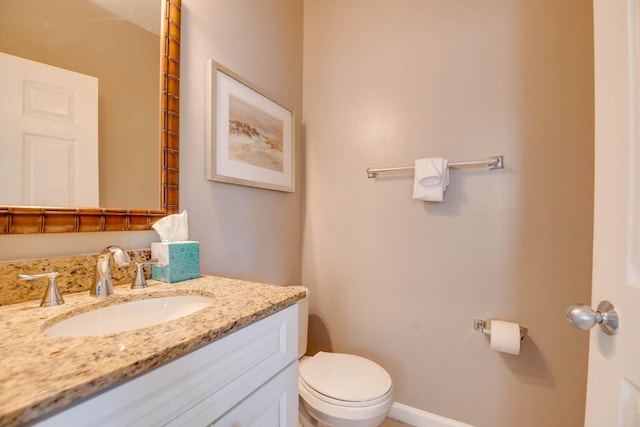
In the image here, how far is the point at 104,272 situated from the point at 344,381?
3.39 ft

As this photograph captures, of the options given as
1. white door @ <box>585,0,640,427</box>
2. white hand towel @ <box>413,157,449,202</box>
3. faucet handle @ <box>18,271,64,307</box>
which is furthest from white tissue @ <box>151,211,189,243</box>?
white door @ <box>585,0,640,427</box>

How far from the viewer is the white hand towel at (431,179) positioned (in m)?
1.33

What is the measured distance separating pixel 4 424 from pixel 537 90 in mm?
1839

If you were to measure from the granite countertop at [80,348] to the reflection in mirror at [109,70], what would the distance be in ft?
1.13

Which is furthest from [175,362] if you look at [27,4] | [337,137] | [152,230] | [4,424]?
[337,137]

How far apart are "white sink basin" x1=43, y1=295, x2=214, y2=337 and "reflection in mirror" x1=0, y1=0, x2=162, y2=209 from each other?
1.11ft

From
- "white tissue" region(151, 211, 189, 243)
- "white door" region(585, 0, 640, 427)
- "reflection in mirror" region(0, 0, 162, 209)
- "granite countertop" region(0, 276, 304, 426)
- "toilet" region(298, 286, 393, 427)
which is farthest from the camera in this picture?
"toilet" region(298, 286, 393, 427)

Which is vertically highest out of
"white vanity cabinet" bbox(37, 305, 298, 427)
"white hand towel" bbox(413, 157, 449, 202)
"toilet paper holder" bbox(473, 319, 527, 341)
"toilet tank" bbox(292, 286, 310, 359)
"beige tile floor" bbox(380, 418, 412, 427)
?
"white hand towel" bbox(413, 157, 449, 202)

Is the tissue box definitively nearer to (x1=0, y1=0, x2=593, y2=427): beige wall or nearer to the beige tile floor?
(x1=0, y1=0, x2=593, y2=427): beige wall

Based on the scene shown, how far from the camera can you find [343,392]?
1.12 meters

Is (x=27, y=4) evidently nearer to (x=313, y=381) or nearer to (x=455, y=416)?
(x=313, y=381)

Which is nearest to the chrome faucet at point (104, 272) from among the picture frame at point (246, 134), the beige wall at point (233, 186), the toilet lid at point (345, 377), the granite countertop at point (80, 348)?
the granite countertop at point (80, 348)

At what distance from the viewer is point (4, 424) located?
0.97 ft

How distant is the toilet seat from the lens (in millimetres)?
1088
